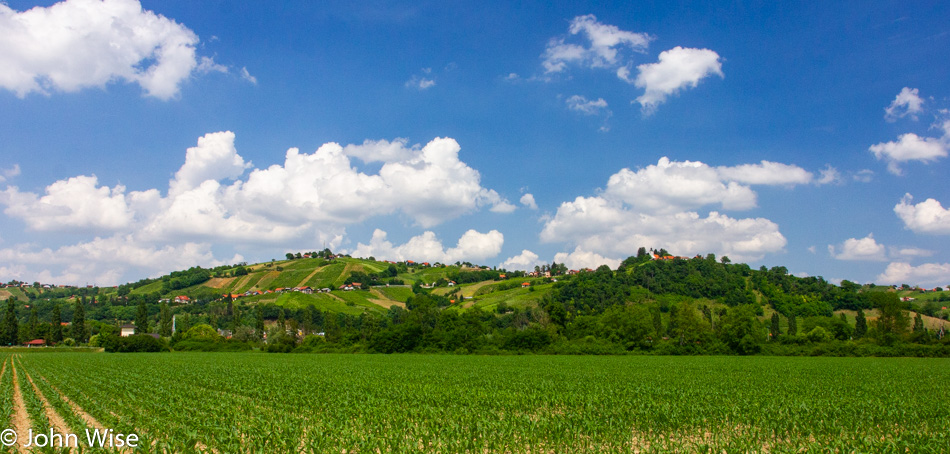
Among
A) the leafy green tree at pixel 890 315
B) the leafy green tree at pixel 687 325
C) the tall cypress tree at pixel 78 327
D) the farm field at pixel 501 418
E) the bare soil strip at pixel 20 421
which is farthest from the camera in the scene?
the tall cypress tree at pixel 78 327

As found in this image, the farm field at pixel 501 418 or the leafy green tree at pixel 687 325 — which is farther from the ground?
the farm field at pixel 501 418

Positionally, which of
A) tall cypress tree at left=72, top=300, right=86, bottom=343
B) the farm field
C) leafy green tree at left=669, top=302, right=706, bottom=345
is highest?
the farm field

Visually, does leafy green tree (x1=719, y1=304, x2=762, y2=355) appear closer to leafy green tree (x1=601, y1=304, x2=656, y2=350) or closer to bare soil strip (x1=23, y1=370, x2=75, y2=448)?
leafy green tree (x1=601, y1=304, x2=656, y2=350)

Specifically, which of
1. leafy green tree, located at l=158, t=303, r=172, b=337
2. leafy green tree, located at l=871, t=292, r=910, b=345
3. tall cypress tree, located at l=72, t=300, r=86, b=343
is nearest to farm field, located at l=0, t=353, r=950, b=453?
leafy green tree, located at l=871, t=292, r=910, b=345

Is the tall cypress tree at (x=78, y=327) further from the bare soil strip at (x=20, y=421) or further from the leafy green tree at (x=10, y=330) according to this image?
the bare soil strip at (x=20, y=421)

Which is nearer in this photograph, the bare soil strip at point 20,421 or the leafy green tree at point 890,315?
the bare soil strip at point 20,421

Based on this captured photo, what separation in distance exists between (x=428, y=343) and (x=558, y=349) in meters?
25.7

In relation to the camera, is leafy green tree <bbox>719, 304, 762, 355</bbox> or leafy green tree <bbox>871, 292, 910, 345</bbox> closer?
leafy green tree <bbox>719, 304, 762, 355</bbox>

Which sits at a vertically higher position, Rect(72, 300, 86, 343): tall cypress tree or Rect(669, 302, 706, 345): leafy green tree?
Rect(72, 300, 86, 343): tall cypress tree

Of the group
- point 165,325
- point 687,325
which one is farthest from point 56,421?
point 165,325

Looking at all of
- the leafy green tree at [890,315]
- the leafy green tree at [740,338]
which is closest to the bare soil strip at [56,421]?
the leafy green tree at [740,338]

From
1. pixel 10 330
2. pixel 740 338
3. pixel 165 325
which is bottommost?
pixel 740 338

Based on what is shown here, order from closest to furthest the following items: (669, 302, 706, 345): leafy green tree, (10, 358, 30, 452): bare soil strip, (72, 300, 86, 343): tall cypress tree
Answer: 1. (10, 358, 30, 452): bare soil strip
2. (669, 302, 706, 345): leafy green tree
3. (72, 300, 86, 343): tall cypress tree

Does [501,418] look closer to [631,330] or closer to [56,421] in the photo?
[56,421]
